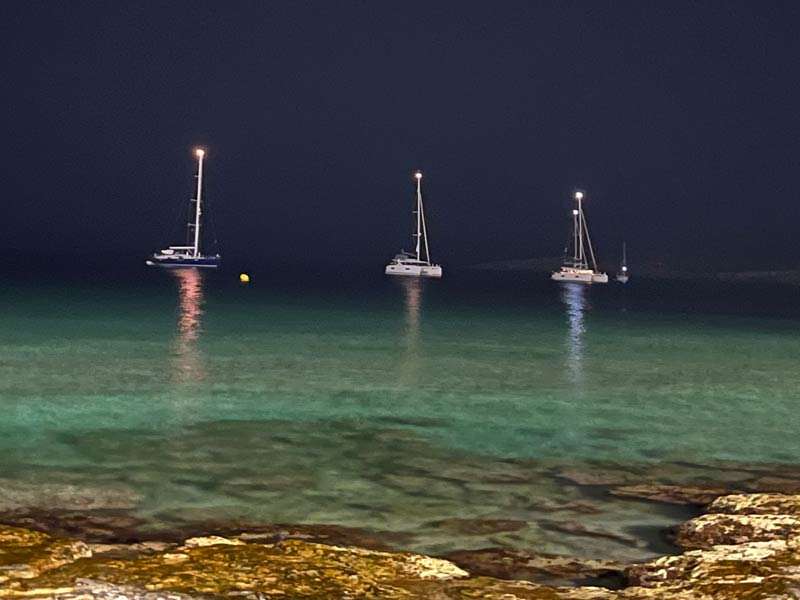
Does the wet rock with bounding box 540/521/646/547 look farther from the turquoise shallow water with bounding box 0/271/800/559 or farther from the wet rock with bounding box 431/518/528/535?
the wet rock with bounding box 431/518/528/535

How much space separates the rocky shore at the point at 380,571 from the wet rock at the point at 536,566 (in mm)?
11

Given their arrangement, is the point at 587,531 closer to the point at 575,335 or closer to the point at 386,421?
the point at 386,421

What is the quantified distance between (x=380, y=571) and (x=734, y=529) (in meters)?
4.24

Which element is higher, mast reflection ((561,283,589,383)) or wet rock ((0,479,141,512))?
mast reflection ((561,283,589,383))

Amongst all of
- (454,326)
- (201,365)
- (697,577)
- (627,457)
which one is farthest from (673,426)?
(454,326)

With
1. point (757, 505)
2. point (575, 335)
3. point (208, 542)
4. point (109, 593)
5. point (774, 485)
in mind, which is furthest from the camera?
point (575, 335)

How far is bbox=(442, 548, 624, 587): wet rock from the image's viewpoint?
376 inches

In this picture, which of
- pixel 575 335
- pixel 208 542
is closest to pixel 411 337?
pixel 575 335

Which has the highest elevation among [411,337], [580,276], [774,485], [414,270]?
[414,270]

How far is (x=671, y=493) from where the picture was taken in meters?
13.5

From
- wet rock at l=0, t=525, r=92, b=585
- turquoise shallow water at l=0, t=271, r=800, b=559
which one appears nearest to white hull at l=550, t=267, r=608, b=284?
turquoise shallow water at l=0, t=271, r=800, b=559

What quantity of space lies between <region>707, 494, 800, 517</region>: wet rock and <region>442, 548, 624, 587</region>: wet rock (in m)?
2.31

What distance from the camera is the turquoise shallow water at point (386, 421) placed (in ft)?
41.0

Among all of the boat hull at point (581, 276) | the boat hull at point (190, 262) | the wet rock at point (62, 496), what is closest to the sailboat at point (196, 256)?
the boat hull at point (190, 262)
